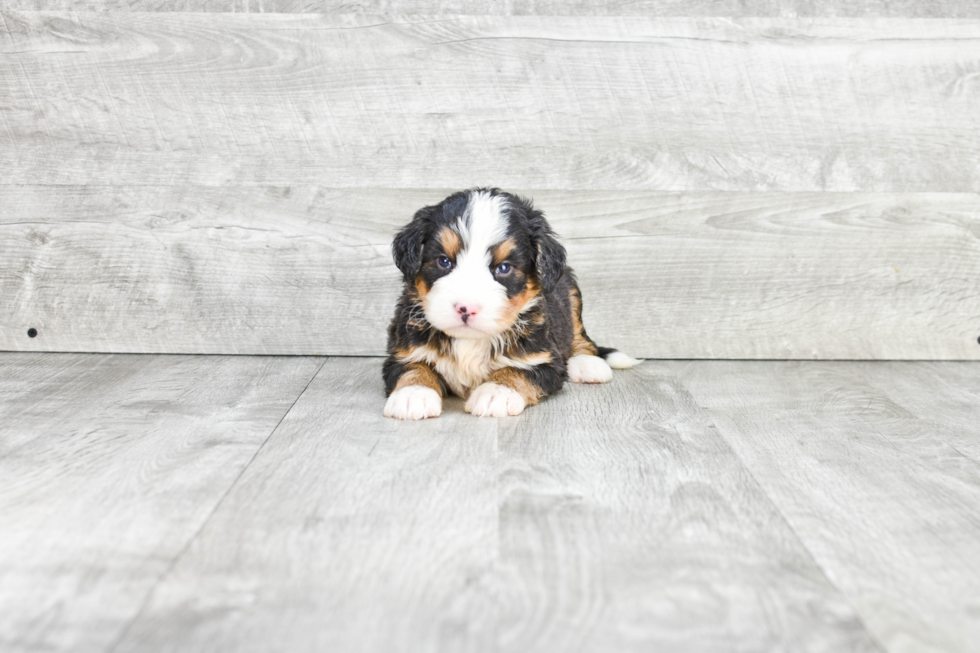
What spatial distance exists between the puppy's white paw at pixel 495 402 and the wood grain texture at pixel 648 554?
0.13m

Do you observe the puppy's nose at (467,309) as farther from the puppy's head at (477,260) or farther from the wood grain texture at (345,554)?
the wood grain texture at (345,554)

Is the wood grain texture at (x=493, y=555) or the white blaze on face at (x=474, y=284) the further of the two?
the white blaze on face at (x=474, y=284)

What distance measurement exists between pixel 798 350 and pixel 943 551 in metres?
1.94

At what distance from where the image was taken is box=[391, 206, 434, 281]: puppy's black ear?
2451 mm

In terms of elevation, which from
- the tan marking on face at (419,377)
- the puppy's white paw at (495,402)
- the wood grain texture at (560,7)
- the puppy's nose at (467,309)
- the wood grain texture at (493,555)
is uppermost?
the wood grain texture at (560,7)

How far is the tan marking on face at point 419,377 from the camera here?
256cm

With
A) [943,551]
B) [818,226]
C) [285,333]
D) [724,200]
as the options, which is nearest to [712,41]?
[724,200]

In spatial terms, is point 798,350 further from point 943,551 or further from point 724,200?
point 943,551

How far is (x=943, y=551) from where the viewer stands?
162 centimetres

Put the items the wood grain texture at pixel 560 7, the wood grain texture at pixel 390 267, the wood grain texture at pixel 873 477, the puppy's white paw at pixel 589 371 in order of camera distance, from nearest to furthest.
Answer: the wood grain texture at pixel 873 477 → the puppy's white paw at pixel 589 371 → the wood grain texture at pixel 560 7 → the wood grain texture at pixel 390 267

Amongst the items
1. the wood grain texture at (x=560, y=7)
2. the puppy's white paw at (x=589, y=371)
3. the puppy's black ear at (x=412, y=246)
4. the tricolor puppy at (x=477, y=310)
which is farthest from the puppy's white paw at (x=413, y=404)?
the wood grain texture at (x=560, y=7)

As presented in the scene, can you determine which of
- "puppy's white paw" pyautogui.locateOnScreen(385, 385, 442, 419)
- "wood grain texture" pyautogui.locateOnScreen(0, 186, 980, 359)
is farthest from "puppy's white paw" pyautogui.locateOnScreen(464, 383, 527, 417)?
"wood grain texture" pyautogui.locateOnScreen(0, 186, 980, 359)

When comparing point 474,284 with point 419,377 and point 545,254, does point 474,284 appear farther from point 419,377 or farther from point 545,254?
point 419,377

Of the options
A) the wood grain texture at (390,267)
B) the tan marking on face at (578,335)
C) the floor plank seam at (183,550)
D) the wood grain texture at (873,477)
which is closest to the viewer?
the floor plank seam at (183,550)
